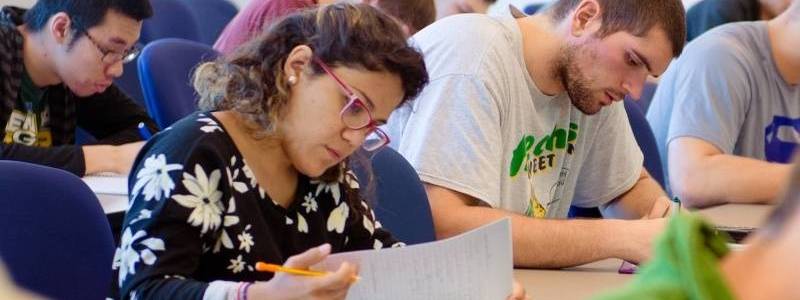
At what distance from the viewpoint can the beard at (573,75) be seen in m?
2.10

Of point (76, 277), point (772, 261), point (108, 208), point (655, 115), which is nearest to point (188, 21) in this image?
point (655, 115)

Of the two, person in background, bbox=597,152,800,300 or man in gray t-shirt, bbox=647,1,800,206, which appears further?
man in gray t-shirt, bbox=647,1,800,206

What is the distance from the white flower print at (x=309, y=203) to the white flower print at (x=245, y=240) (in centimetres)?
15

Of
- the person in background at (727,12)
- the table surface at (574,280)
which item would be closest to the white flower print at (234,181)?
the table surface at (574,280)

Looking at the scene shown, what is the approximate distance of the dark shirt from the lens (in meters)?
4.22

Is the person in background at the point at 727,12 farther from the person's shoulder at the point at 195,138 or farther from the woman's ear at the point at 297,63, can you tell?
the person's shoulder at the point at 195,138

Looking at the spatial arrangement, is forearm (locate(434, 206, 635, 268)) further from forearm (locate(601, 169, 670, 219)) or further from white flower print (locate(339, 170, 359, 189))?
forearm (locate(601, 169, 670, 219))

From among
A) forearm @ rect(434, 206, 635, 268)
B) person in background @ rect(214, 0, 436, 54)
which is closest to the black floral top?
forearm @ rect(434, 206, 635, 268)

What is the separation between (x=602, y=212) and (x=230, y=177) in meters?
1.24

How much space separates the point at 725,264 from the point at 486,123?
146 cm

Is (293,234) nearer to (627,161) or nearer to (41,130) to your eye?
(627,161)

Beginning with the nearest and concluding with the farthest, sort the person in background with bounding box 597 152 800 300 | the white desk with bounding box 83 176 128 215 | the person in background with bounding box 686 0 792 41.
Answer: the person in background with bounding box 597 152 800 300, the white desk with bounding box 83 176 128 215, the person in background with bounding box 686 0 792 41

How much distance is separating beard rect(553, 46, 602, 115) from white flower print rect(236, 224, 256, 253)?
0.80m

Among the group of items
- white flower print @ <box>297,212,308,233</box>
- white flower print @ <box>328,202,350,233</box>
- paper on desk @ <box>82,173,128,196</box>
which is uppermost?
white flower print @ <box>297,212,308,233</box>
